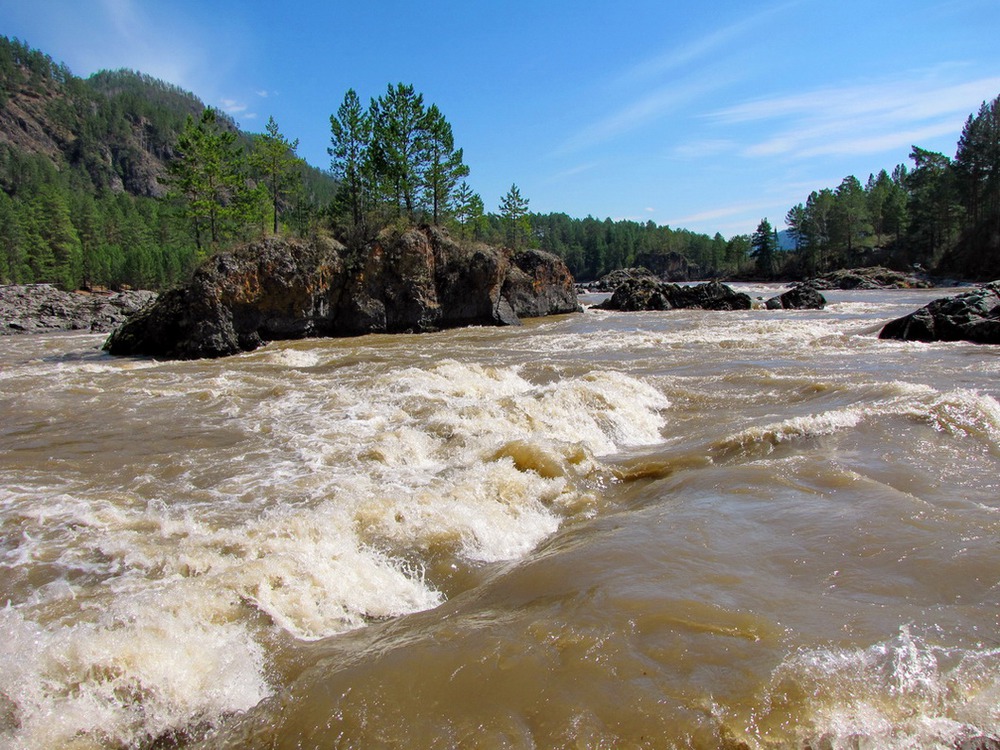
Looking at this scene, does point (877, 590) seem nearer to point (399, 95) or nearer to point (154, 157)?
point (399, 95)

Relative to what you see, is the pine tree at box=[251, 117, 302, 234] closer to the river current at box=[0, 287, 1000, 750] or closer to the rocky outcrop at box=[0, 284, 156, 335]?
the rocky outcrop at box=[0, 284, 156, 335]

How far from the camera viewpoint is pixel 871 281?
55.8 m

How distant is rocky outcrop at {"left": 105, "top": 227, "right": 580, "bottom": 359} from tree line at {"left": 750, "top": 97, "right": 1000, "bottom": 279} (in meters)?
51.8

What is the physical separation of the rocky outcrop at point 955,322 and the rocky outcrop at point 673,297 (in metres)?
20.6

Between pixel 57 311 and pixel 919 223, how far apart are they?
92.4 metres

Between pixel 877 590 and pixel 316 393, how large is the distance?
11.0 m

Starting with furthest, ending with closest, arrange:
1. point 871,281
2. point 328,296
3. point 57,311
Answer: point 871,281
point 57,311
point 328,296

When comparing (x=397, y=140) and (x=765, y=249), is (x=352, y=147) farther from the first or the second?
(x=765, y=249)

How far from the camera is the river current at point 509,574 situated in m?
2.87

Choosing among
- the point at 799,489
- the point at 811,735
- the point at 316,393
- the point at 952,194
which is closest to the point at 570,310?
the point at 316,393

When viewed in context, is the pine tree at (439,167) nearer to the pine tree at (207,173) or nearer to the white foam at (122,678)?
the pine tree at (207,173)

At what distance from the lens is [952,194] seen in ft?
209

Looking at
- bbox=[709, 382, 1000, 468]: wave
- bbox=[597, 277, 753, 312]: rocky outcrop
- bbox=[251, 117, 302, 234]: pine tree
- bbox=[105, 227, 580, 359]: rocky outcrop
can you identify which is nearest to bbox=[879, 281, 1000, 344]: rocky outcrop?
bbox=[709, 382, 1000, 468]: wave

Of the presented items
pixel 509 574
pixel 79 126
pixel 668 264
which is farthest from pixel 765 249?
pixel 79 126
